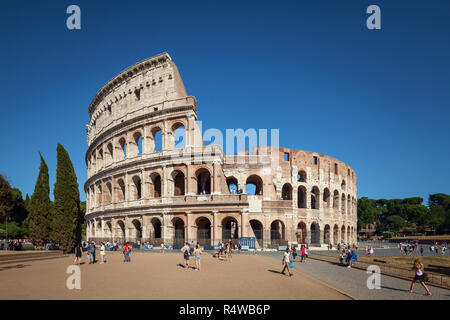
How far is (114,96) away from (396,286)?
37646 millimetres

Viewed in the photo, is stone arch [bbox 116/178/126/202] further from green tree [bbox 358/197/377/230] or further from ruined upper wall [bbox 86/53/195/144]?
green tree [bbox 358/197/377/230]

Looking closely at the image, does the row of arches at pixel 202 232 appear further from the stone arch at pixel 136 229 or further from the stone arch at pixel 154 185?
the stone arch at pixel 154 185

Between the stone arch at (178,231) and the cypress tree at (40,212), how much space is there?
1180cm

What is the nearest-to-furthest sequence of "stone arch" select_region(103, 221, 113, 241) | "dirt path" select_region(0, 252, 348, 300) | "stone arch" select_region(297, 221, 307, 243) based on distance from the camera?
"dirt path" select_region(0, 252, 348, 300) → "stone arch" select_region(103, 221, 113, 241) → "stone arch" select_region(297, 221, 307, 243)

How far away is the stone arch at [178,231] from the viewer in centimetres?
2939

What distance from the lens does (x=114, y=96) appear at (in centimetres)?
3844

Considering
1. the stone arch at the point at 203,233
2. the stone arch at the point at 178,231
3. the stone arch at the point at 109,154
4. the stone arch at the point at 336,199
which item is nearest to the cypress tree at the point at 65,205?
the stone arch at the point at 178,231

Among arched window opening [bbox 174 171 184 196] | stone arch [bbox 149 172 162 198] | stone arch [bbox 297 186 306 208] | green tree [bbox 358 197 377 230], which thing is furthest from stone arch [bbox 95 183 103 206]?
green tree [bbox 358 197 377 230]

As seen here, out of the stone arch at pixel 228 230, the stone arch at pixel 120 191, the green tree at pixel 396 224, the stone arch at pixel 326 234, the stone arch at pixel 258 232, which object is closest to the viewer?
the stone arch at pixel 228 230

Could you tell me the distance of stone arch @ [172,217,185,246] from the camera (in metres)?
29.4

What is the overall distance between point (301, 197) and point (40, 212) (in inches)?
1306

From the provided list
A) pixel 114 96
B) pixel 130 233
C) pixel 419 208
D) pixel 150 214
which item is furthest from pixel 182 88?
pixel 419 208

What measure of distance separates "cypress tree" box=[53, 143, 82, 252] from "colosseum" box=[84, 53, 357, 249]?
26.2ft
